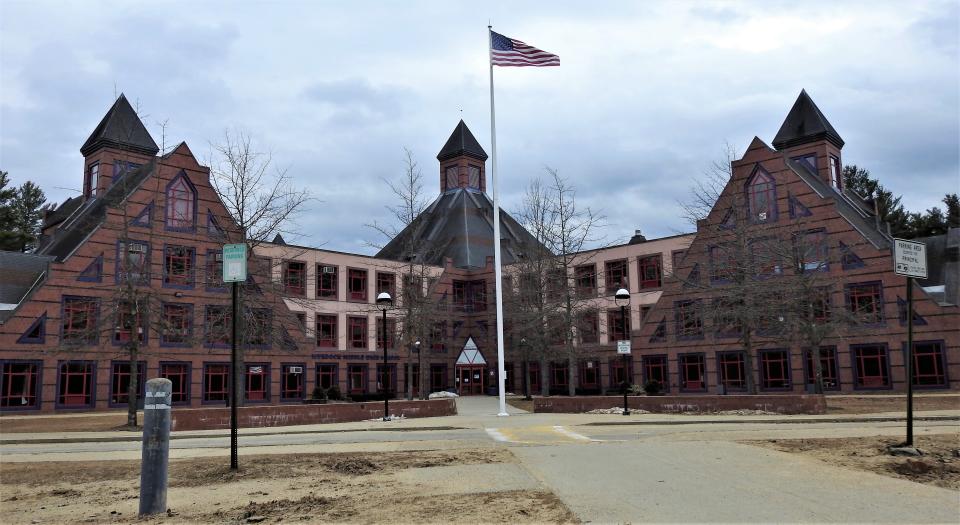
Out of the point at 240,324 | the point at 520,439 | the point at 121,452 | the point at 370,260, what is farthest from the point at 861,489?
the point at 370,260

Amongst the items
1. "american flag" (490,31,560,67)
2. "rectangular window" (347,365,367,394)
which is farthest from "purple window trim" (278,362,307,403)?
"american flag" (490,31,560,67)

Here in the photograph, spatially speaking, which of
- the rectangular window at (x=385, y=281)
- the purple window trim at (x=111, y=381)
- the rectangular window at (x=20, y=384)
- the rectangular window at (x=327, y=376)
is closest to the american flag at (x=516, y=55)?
the purple window trim at (x=111, y=381)

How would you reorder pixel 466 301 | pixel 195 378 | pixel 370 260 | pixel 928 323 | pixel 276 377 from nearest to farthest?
pixel 928 323, pixel 195 378, pixel 276 377, pixel 370 260, pixel 466 301

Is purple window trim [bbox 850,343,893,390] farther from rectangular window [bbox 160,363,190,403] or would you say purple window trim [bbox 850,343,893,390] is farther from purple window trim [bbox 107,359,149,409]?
purple window trim [bbox 107,359,149,409]

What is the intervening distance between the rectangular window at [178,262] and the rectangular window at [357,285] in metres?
14.2

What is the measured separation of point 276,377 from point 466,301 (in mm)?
19571

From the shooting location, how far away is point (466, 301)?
64.8 m

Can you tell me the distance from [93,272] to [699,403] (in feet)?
110

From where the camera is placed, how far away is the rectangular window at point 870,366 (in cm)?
4231

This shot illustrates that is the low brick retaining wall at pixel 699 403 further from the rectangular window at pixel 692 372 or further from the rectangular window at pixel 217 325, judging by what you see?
the rectangular window at pixel 692 372

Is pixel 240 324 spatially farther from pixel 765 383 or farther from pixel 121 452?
pixel 765 383

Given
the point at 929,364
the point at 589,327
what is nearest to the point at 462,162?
the point at 589,327

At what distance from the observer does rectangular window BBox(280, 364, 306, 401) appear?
51.4 meters

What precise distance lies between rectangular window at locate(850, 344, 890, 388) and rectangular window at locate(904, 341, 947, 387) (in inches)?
58.5
